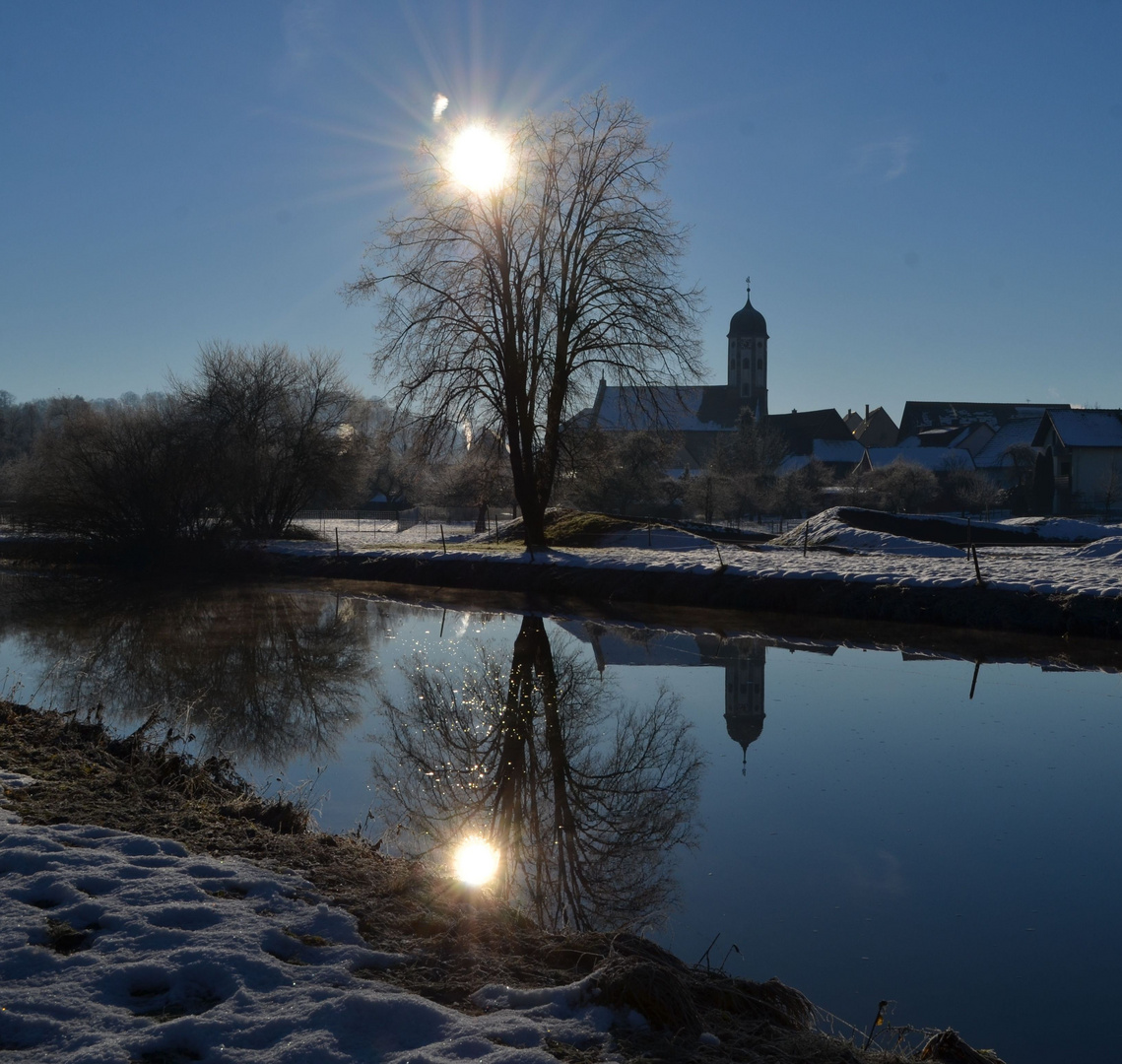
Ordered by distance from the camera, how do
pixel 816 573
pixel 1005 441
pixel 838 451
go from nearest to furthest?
pixel 816 573 → pixel 1005 441 → pixel 838 451

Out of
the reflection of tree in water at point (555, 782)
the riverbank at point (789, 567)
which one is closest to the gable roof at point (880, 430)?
the riverbank at point (789, 567)

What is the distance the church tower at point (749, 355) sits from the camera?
359 feet

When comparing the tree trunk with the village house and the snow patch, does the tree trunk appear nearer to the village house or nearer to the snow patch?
the snow patch

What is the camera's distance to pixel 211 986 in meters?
4.23

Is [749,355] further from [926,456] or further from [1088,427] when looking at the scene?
[1088,427]

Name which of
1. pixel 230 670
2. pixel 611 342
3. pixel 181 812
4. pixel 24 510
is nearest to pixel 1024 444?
pixel 611 342

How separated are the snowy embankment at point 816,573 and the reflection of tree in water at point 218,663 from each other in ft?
16.6

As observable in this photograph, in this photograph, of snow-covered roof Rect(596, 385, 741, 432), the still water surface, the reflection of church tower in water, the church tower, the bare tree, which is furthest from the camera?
the church tower

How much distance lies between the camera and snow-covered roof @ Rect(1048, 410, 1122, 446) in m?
58.2

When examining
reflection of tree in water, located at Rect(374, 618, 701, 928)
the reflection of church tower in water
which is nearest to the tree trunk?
the reflection of church tower in water

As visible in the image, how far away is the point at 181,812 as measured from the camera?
6.63 metres

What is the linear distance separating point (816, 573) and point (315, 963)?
57.3 ft

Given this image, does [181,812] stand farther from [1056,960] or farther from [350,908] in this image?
[1056,960]

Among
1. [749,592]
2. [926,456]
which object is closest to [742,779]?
[749,592]
